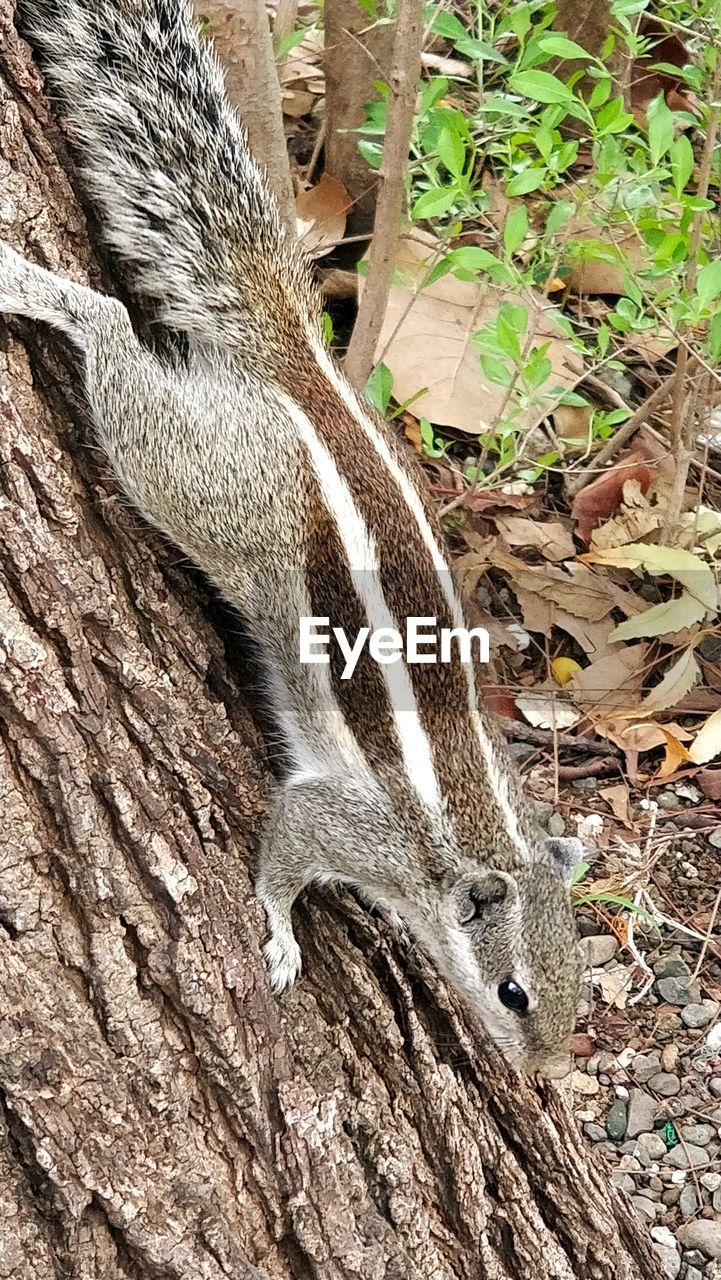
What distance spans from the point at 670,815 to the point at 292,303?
2129 millimetres

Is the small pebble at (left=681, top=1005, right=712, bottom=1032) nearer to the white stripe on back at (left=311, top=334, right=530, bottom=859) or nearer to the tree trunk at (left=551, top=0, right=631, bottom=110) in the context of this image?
the white stripe on back at (left=311, top=334, right=530, bottom=859)

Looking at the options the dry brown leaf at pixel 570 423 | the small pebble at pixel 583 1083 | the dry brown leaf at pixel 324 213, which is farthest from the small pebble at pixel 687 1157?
the dry brown leaf at pixel 324 213

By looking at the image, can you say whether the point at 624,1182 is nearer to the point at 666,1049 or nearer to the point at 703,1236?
the point at 703,1236

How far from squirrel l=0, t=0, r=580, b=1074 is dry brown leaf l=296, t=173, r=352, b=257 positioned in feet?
5.70

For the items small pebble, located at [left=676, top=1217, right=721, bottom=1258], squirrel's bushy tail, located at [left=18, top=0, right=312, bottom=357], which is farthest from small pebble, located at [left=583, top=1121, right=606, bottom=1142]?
squirrel's bushy tail, located at [left=18, top=0, right=312, bottom=357]

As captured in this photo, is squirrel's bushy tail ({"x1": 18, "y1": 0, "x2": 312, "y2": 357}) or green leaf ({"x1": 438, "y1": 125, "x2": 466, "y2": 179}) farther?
green leaf ({"x1": 438, "y1": 125, "x2": 466, "y2": 179})

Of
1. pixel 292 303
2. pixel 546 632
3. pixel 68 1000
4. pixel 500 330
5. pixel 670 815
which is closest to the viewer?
pixel 68 1000

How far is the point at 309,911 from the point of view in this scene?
250cm

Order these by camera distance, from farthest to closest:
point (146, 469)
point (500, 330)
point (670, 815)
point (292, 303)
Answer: point (670, 815), point (500, 330), point (292, 303), point (146, 469)

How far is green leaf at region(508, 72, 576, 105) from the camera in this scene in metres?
2.75

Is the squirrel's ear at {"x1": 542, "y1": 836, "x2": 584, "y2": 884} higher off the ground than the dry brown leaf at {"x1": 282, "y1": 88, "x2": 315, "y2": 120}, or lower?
lower

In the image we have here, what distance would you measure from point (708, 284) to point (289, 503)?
1.19m

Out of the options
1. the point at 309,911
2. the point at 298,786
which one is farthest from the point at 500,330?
the point at 309,911

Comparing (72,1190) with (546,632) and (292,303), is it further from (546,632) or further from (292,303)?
(546,632)
